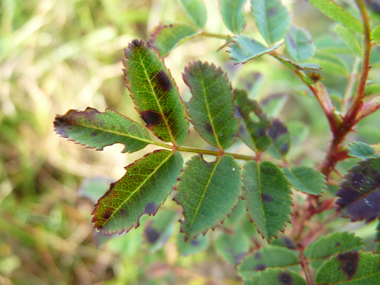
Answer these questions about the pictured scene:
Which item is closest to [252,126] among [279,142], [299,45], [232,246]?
[279,142]

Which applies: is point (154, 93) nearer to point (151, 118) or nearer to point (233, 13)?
point (151, 118)

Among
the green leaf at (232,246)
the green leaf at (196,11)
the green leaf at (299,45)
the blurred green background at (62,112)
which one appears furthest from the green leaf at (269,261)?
the blurred green background at (62,112)

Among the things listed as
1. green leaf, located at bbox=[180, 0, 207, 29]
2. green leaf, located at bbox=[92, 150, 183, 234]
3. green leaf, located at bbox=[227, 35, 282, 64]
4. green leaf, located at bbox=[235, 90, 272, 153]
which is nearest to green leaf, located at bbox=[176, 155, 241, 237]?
green leaf, located at bbox=[92, 150, 183, 234]

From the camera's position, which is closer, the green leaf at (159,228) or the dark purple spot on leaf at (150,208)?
the dark purple spot on leaf at (150,208)

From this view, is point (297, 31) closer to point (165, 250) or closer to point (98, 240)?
point (98, 240)

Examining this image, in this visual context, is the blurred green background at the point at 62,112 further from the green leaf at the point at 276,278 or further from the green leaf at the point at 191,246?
the green leaf at the point at 276,278

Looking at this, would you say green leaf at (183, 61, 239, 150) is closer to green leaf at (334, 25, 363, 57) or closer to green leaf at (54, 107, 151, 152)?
green leaf at (54, 107, 151, 152)

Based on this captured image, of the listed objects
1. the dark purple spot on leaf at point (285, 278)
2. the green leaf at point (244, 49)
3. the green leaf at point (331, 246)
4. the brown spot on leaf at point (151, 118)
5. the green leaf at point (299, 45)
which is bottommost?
the green leaf at point (331, 246)

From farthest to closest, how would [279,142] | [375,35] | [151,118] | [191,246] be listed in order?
[191,246], [279,142], [151,118], [375,35]
